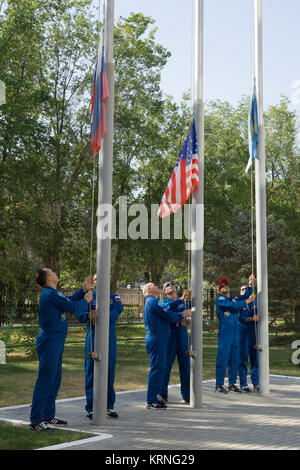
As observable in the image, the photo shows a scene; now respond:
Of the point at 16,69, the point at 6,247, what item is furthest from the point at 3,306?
the point at 16,69

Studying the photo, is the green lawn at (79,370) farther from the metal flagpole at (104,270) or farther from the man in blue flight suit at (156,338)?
the metal flagpole at (104,270)

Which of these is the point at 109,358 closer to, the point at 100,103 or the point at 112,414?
the point at 112,414

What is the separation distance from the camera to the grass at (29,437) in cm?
727

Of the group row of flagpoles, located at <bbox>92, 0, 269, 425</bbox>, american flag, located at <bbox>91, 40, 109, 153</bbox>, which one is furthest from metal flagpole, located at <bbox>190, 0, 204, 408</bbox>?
american flag, located at <bbox>91, 40, 109, 153</bbox>

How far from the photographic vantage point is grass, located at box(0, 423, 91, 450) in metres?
7.27

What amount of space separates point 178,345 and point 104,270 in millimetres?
2756

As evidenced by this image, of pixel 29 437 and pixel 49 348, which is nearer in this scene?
pixel 29 437

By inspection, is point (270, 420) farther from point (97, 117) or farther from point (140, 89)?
point (140, 89)

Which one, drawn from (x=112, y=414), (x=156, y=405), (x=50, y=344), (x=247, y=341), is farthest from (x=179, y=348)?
(x=50, y=344)

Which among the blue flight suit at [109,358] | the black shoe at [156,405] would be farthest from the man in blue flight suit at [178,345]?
the blue flight suit at [109,358]

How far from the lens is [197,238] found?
10602 mm
